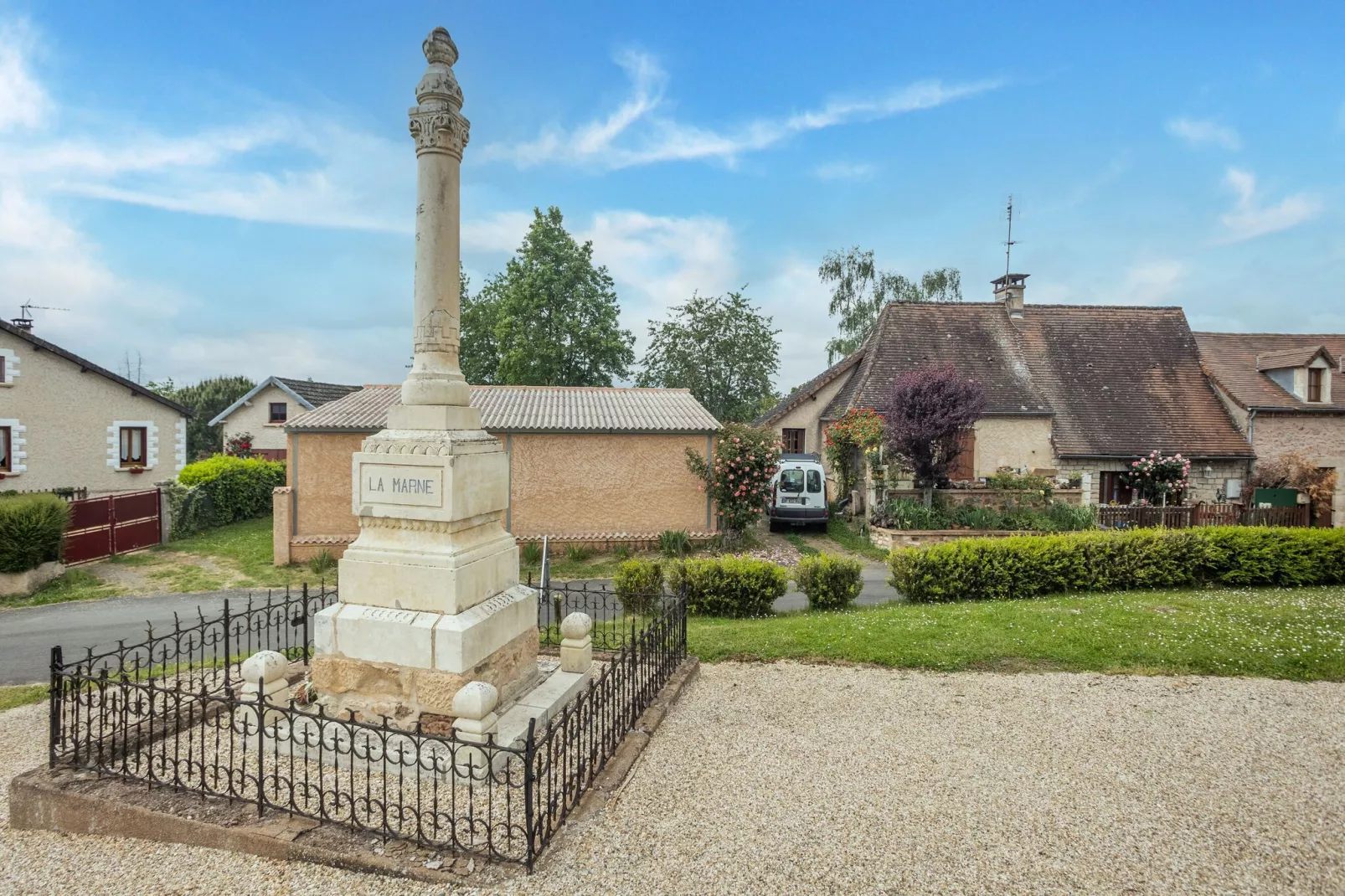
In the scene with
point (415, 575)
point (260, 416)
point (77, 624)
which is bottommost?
point (77, 624)

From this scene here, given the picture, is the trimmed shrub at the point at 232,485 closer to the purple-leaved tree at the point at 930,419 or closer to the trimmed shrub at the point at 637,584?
the trimmed shrub at the point at 637,584

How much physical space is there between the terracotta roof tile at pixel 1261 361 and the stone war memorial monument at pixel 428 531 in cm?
2443

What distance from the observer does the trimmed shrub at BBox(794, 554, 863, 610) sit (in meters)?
10.6

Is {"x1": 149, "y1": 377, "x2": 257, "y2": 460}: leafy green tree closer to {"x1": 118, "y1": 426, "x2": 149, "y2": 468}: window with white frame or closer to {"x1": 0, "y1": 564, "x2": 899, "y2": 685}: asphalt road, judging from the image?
{"x1": 118, "y1": 426, "x2": 149, "y2": 468}: window with white frame

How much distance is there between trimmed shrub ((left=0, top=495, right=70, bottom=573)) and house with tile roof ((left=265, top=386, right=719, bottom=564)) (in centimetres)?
378

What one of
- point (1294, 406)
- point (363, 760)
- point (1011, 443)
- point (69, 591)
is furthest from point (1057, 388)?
point (69, 591)

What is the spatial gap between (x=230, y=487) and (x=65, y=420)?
456 cm

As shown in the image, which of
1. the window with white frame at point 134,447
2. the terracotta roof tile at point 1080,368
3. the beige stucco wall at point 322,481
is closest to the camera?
the beige stucco wall at point 322,481

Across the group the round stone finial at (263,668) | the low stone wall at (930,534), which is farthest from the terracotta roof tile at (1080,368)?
the round stone finial at (263,668)

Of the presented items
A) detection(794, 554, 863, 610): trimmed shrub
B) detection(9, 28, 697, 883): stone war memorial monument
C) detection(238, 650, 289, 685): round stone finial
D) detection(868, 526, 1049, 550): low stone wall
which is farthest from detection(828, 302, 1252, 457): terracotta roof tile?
detection(238, 650, 289, 685): round stone finial

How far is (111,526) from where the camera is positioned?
50.8 ft

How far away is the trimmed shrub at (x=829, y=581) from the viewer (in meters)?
10.6

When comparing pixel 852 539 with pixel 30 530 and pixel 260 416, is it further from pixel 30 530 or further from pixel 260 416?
pixel 260 416

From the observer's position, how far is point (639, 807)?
476 cm
